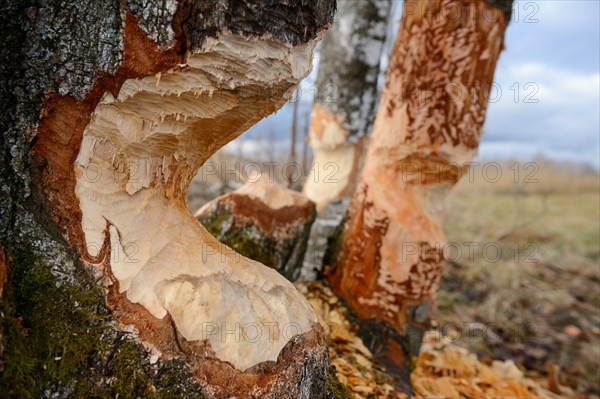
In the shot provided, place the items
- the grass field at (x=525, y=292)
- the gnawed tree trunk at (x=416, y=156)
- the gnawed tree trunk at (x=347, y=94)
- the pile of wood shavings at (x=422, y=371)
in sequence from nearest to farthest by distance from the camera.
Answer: the pile of wood shavings at (x=422, y=371), the gnawed tree trunk at (x=416, y=156), the grass field at (x=525, y=292), the gnawed tree trunk at (x=347, y=94)

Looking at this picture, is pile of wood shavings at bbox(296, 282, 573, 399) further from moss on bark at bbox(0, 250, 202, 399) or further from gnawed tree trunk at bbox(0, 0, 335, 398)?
→ moss on bark at bbox(0, 250, 202, 399)

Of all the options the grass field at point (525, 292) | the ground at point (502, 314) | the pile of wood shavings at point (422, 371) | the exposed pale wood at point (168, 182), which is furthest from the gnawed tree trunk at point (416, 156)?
the grass field at point (525, 292)

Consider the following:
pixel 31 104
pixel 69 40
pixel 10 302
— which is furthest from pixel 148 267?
A: pixel 69 40

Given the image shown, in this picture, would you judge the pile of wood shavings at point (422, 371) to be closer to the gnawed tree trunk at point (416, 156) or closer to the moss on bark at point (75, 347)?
the gnawed tree trunk at point (416, 156)

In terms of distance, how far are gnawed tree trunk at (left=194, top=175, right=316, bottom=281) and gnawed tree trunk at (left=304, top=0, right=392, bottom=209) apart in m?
1.52

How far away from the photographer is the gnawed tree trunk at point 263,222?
7.97 feet

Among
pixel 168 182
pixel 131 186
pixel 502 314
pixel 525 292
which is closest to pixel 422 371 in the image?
pixel 168 182

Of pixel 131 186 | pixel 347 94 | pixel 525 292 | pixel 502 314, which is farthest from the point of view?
pixel 525 292

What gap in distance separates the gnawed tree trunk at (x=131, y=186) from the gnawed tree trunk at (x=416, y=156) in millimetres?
1209

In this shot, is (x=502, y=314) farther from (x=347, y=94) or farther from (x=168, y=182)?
(x=168, y=182)

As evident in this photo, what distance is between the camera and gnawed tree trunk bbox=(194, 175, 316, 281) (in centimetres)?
243

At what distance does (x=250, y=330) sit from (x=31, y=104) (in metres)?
0.83

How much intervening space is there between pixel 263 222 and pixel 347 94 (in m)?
2.14

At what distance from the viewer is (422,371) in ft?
8.30
